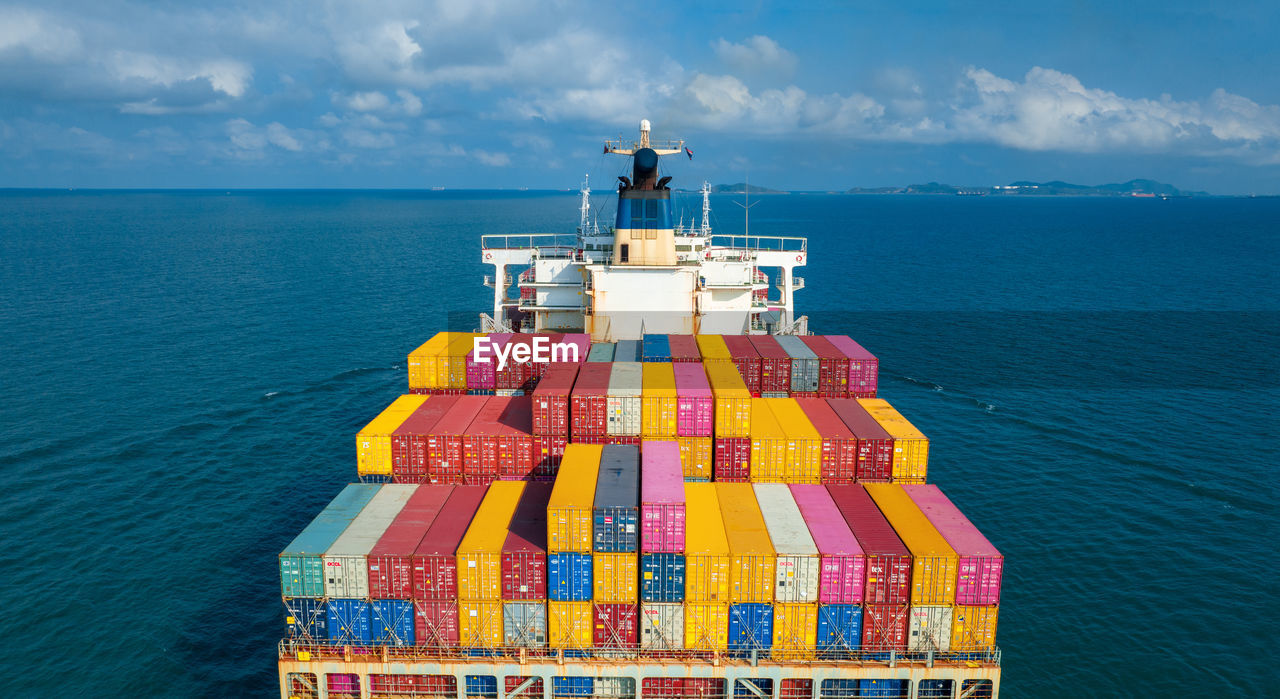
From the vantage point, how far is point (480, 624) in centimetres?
2106

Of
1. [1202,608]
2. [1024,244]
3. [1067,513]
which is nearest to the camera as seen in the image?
[1202,608]

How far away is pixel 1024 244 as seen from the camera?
538 feet

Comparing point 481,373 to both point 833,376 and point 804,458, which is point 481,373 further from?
point 833,376

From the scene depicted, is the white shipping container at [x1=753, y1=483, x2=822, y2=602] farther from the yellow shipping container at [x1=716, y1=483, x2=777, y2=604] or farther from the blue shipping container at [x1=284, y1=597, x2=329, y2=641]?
the blue shipping container at [x1=284, y1=597, x2=329, y2=641]

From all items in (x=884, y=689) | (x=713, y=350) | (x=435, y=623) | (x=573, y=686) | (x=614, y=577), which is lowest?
(x=573, y=686)

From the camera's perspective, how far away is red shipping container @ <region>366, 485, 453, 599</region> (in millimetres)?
20891

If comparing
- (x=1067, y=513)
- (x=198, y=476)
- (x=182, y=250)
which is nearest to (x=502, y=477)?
(x=198, y=476)

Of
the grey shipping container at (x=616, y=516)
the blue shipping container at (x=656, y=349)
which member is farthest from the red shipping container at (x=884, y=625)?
the blue shipping container at (x=656, y=349)

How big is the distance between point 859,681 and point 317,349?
2302 inches

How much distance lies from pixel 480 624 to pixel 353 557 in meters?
3.96

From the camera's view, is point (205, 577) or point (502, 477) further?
point (205, 577)

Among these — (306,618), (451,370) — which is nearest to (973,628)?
(306,618)

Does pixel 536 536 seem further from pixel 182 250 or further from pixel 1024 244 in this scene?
pixel 1024 244

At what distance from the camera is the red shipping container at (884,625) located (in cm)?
2069
